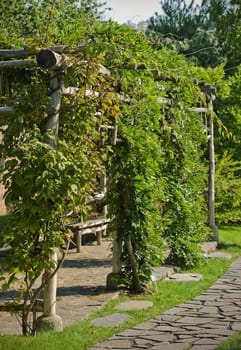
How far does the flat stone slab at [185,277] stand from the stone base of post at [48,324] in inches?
140

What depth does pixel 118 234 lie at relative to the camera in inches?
321

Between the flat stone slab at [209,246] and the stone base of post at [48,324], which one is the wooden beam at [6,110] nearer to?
the stone base of post at [48,324]

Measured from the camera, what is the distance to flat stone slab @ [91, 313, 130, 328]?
6.36m

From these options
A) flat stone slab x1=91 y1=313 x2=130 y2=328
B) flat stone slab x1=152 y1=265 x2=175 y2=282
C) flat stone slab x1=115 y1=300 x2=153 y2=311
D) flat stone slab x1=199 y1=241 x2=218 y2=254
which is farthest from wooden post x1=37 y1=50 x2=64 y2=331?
flat stone slab x1=199 y1=241 x2=218 y2=254

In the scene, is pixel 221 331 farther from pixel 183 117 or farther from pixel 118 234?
pixel 183 117

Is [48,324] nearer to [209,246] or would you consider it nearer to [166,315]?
[166,315]

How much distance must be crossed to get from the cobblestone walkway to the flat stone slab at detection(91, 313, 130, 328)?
26 cm

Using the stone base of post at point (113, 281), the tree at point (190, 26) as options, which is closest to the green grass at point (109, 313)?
the stone base of post at point (113, 281)

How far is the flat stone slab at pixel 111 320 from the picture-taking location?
636cm

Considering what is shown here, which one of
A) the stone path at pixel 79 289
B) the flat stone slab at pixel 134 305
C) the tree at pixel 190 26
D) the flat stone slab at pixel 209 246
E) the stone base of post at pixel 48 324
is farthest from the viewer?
the tree at pixel 190 26

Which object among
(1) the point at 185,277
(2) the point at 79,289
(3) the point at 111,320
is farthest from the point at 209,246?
(3) the point at 111,320

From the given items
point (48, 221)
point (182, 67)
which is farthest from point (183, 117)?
point (48, 221)

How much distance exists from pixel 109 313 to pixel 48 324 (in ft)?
3.68

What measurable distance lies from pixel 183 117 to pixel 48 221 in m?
5.13
